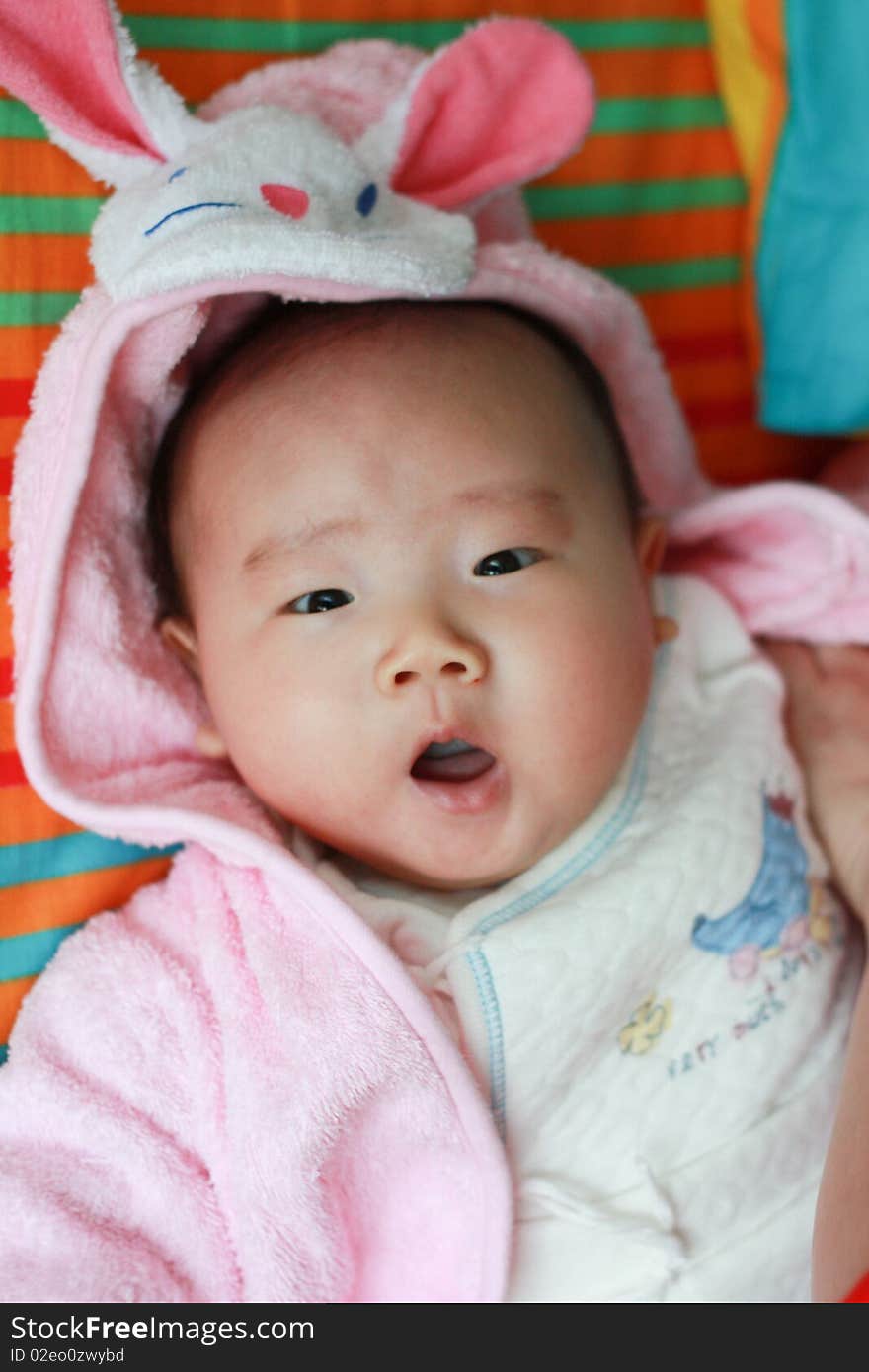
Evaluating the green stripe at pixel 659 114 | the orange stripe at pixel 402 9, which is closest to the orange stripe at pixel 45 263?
the orange stripe at pixel 402 9

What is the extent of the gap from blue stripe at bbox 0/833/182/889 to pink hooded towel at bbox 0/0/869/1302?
0.04 metres

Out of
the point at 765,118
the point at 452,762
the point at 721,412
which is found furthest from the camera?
the point at 721,412

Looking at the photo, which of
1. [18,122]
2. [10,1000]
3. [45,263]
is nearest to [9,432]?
[45,263]

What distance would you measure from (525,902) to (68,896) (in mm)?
389

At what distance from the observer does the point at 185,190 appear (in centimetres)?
106

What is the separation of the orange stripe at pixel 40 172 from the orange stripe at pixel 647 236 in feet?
1.57

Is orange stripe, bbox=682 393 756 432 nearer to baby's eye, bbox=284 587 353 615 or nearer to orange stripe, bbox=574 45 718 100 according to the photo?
orange stripe, bbox=574 45 718 100

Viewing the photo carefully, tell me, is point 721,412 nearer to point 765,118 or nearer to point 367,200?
point 765,118

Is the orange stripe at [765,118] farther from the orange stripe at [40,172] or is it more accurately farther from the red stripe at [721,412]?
the orange stripe at [40,172]

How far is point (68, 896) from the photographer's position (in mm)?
1217

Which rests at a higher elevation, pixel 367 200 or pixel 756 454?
pixel 367 200

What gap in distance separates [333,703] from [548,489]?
0.79 feet

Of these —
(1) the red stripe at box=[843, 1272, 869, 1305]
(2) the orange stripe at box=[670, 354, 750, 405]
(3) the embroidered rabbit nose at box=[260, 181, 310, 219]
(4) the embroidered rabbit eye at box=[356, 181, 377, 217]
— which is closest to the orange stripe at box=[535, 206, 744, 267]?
(2) the orange stripe at box=[670, 354, 750, 405]
